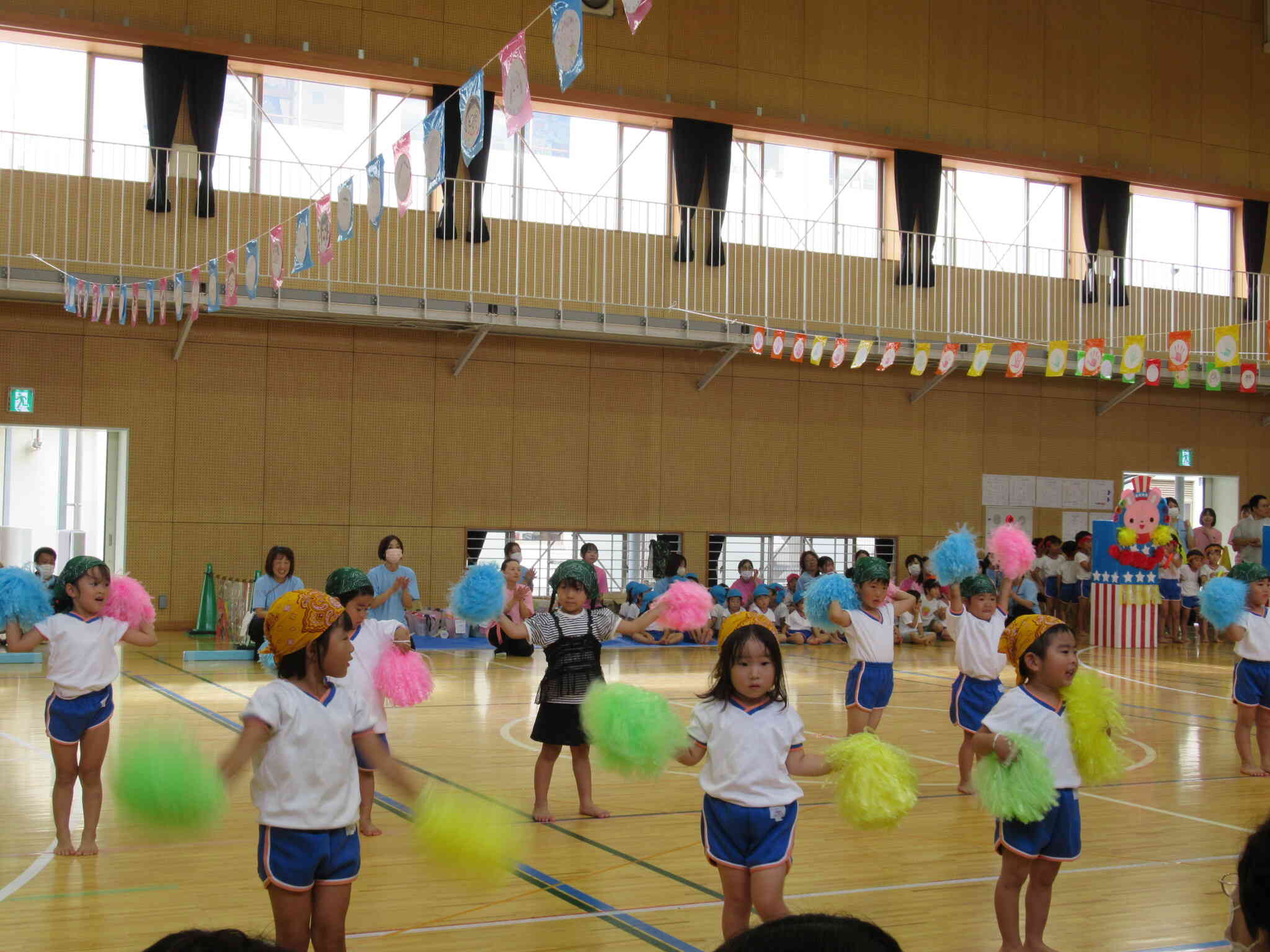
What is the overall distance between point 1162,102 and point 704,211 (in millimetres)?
9065

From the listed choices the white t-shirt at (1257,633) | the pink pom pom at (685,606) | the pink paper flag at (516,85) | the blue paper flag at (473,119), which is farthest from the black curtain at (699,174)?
the pink pom pom at (685,606)

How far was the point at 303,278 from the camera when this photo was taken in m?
15.9

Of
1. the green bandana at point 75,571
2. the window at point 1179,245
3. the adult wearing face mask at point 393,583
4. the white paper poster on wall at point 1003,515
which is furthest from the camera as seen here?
the window at point 1179,245

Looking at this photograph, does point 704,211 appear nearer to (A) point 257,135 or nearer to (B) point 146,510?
(A) point 257,135

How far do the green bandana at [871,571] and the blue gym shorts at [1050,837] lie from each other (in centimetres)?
290

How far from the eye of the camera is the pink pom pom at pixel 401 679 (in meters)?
5.98

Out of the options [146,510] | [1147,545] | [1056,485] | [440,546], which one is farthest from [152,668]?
[1056,485]

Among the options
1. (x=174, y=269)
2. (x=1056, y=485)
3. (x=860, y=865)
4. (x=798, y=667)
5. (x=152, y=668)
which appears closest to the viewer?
(x=860, y=865)

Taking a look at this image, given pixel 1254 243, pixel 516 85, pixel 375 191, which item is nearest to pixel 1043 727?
pixel 516 85

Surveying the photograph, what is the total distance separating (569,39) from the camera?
22.3ft

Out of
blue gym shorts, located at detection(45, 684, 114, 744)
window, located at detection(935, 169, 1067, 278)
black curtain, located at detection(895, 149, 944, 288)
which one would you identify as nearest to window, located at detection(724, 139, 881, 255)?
black curtain, located at detection(895, 149, 944, 288)

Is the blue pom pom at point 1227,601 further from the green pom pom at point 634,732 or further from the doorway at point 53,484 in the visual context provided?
the doorway at point 53,484

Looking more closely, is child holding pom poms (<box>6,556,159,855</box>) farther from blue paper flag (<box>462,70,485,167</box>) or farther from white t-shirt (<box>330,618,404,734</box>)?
blue paper flag (<box>462,70,485,167</box>)

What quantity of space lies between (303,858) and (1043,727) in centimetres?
256
